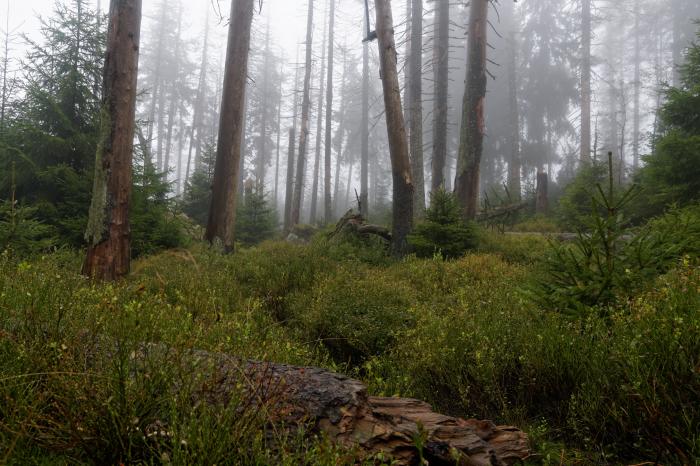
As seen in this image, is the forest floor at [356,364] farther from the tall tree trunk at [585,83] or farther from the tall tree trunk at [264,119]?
the tall tree trunk at [264,119]

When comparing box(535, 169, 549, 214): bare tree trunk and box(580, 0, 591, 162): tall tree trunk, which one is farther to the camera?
box(580, 0, 591, 162): tall tree trunk

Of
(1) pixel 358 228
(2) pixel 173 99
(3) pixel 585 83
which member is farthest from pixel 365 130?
(1) pixel 358 228

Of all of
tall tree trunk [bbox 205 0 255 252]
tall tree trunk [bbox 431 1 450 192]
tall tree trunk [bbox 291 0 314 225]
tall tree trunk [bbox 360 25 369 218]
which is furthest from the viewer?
tall tree trunk [bbox 360 25 369 218]

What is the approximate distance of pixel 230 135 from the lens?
1018 cm

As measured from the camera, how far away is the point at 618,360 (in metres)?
2.74

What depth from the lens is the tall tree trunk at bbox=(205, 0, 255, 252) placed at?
10008mm

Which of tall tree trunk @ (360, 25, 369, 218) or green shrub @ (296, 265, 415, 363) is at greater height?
tall tree trunk @ (360, 25, 369, 218)

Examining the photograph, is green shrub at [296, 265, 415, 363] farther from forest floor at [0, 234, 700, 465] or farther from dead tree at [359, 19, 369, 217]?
dead tree at [359, 19, 369, 217]

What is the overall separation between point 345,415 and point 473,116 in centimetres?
1075

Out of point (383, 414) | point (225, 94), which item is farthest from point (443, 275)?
point (225, 94)

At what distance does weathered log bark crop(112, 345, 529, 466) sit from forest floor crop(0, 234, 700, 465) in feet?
0.41

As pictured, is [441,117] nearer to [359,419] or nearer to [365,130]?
[359,419]

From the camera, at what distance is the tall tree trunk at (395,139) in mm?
9453

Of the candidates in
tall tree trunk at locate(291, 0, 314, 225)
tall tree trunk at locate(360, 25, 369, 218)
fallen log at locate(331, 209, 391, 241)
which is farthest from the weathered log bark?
tall tree trunk at locate(360, 25, 369, 218)
